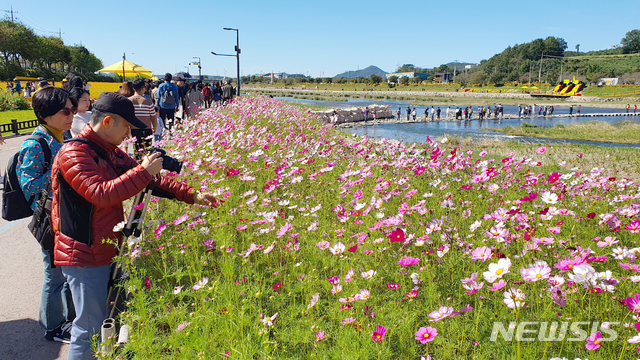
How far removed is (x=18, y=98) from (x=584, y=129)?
38.9 meters

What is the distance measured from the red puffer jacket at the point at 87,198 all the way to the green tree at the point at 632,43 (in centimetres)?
20756

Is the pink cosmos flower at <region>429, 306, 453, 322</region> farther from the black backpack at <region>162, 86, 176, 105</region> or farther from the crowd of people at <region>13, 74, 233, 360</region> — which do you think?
the black backpack at <region>162, 86, 176, 105</region>

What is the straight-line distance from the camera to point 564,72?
121562mm

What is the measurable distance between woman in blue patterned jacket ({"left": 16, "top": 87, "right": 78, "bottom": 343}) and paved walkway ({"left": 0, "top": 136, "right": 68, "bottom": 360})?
132mm

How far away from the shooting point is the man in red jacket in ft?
6.36

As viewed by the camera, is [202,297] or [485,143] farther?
[485,143]

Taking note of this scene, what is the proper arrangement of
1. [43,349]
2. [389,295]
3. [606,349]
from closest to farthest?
[606,349] < [389,295] < [43,349]

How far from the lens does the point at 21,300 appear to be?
346cm

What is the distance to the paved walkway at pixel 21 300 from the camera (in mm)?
2799

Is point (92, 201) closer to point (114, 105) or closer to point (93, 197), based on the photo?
point (93, 197)

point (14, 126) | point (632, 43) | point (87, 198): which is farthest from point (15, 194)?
point (632, 43)

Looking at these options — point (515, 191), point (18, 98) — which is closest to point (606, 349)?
point (515, 191)

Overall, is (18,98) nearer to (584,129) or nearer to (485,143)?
(485,143)
